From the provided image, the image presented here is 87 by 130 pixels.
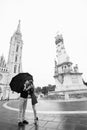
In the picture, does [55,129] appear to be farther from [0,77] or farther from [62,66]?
[0,77]

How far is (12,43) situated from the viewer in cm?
5753

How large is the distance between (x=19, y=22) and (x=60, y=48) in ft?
197

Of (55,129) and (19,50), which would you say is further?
(19,50)

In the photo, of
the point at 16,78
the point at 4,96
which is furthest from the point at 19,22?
the point at 16,78

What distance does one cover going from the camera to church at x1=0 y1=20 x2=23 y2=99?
4444cm

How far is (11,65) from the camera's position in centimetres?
5109

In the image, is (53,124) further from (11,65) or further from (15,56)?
(15,56)

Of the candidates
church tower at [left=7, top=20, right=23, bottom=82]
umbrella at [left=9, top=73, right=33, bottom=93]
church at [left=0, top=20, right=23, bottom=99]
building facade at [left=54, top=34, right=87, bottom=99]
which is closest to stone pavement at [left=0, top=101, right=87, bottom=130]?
umbrella at [left=9, top=73, right=33, bottom=93]

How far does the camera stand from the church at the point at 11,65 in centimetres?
4444

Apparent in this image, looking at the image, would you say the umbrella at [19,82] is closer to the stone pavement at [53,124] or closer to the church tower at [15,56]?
the stone pavement at [53,124]

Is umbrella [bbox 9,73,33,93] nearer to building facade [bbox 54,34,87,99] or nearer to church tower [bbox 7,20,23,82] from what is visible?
building facade [bbox 54,34,87,99]

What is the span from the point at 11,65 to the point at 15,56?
6.68 metres

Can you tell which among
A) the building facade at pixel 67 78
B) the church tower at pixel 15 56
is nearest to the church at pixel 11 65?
the church tower at pixel 15 56

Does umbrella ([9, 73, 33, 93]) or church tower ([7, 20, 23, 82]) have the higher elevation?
church tower ([7, 20, 23, 82])
